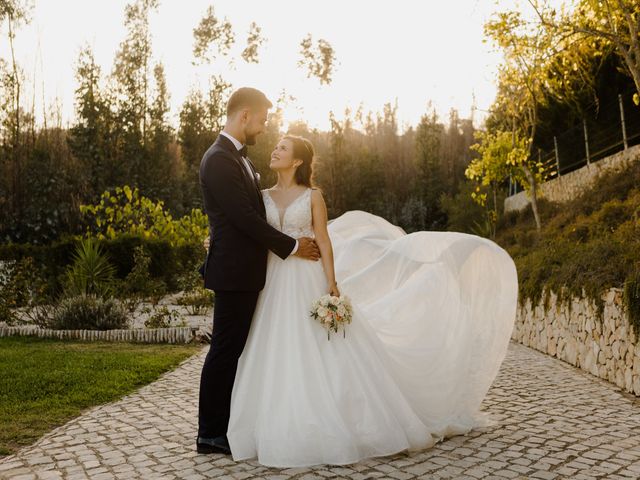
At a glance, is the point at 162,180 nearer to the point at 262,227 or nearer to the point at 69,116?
the point at 69,116

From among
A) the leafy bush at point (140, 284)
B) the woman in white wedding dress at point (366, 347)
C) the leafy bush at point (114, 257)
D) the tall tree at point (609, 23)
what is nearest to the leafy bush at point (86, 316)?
the leafy bush at point (140, 284)

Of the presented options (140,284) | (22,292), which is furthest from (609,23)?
(22,292)

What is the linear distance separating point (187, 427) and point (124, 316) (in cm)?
584

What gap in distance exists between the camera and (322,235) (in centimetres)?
437

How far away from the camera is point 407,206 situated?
1185 inches

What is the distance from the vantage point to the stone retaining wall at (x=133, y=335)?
9562 millimetres

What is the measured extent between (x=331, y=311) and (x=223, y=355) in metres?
0.75

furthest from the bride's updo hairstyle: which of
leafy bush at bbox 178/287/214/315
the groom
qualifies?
leafy bush at bbox 178/287/214/315

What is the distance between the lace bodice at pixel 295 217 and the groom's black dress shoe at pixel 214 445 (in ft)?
4.63

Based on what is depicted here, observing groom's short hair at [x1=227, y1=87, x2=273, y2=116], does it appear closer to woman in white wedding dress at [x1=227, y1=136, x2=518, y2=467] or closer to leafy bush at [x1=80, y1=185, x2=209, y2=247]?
woman in white wedding dress at [x1=227, y1=136, x2=518, y2=467]

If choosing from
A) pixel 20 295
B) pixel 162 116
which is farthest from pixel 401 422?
pixel 162 116

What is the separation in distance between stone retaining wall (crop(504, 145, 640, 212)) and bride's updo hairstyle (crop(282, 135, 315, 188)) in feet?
35.7

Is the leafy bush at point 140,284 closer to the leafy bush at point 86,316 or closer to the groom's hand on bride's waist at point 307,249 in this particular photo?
the leafy bush at point 86,316

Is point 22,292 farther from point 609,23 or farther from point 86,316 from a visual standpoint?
point 609,23
